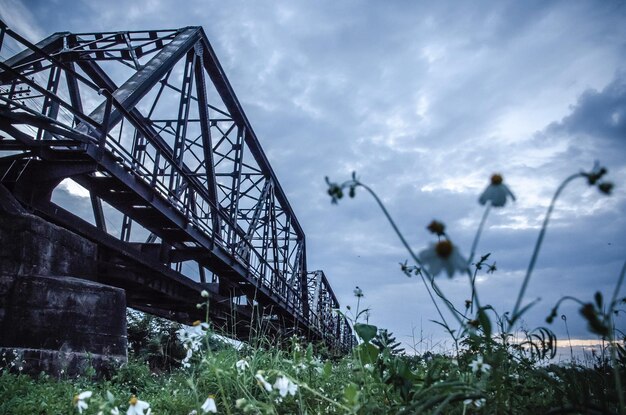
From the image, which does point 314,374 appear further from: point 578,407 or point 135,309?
point 135,309

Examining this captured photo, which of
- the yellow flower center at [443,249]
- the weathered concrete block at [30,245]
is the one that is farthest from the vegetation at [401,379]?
the weathered concrete block at [30,245]

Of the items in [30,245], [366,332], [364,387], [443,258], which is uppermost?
[30,245]

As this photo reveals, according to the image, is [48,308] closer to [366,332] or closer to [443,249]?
[366,332]

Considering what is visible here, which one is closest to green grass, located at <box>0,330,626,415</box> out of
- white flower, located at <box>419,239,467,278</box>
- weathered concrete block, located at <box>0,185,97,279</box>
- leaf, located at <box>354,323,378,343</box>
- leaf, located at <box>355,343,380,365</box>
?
leaf, located at <box>355,343,380,365</box>

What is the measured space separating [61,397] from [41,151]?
412 cm

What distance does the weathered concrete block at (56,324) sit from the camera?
206 inches

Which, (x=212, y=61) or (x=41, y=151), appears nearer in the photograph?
(x=41, y=151)

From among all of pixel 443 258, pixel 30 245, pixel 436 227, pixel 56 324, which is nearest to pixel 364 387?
pixel 436 227

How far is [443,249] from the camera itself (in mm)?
952

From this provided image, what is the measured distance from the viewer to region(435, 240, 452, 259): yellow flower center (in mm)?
949

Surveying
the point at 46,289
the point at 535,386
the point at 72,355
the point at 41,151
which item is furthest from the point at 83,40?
the point at 535,386

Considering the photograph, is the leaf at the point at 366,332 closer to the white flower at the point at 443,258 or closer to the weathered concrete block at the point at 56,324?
the white flower at the point at 443,258

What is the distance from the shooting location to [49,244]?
5.94m

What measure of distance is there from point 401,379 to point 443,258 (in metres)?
1.02
